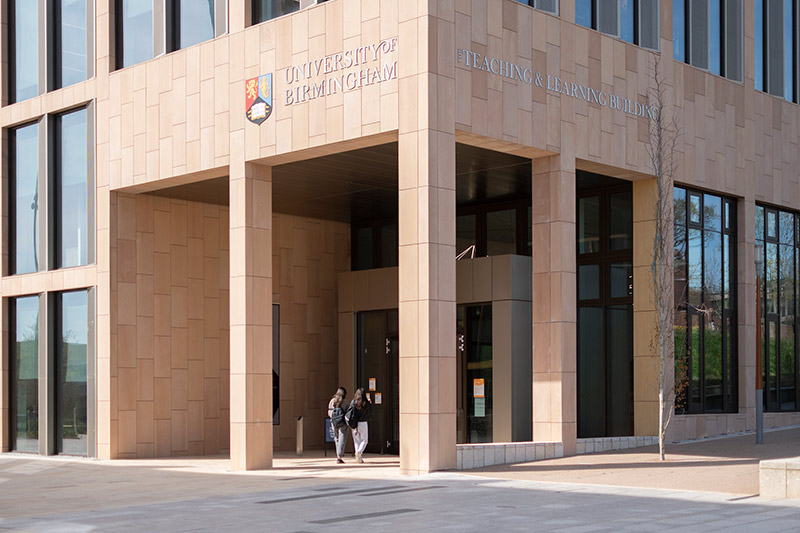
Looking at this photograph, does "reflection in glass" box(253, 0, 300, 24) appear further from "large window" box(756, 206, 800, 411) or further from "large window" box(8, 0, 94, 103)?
"large window" box(756, 206, 800, 411)

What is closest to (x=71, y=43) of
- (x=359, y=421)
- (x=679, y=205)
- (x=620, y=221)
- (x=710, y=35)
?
(x=359, y=421)

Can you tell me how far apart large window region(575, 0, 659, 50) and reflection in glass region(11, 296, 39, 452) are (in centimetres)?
1534

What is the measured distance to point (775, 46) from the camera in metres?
29.0

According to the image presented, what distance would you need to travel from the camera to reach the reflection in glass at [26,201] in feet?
90.9

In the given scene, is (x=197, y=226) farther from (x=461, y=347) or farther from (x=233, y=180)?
(x=461, y=347)

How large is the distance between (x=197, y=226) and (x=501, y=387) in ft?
28.7

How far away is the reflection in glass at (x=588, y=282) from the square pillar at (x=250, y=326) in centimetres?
798

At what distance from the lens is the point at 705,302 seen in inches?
1006

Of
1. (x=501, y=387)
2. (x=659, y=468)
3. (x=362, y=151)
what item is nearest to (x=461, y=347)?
(x=501, y=387)

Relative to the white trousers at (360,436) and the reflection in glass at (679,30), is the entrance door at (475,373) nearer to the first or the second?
the white trousers at (360,436)

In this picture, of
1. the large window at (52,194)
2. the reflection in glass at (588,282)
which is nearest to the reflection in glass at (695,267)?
the reflection in glass at (588,282)

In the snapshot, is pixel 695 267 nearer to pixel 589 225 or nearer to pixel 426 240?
pixel 589 225

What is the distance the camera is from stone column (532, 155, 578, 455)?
21.0m

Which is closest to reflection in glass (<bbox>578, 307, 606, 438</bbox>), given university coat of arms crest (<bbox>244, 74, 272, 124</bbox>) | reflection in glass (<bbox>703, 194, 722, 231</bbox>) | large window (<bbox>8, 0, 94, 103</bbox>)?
reflection in glass (<bbox>703, 194, 722, 231</bbox>)
